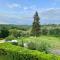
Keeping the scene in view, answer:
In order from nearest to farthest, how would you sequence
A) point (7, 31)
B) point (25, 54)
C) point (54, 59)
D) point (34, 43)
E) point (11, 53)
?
point (54, 59)
point (25, 54)
point (11, 53)
point (34, 43)
point (7, 31)

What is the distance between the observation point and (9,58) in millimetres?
20312

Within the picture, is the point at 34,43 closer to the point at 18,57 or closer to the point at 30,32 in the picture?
the point at 18,57

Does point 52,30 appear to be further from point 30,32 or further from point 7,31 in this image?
point 7,31

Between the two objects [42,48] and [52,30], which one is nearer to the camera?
[42,48]

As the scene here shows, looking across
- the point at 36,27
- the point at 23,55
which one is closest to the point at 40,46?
the point at 23,55

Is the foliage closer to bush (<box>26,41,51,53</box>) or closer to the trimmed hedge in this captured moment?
bush (<box>26,41,51,53</box>)

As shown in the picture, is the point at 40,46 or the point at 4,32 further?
the point at 4,32

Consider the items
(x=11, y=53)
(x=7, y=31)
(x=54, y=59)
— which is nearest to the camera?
(x=54, y=59)

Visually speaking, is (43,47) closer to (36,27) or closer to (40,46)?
(40,46)

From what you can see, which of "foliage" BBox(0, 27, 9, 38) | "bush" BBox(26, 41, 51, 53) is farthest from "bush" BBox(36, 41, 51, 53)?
"foliage" BBox(0, 27, 9, 38)

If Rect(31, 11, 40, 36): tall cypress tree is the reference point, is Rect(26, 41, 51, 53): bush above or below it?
below

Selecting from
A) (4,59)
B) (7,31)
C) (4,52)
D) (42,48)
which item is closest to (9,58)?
(4,59)

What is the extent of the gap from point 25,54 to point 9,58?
156cm

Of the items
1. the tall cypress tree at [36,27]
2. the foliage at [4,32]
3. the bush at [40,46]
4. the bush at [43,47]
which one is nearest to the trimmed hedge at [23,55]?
the bush at [40,46]
